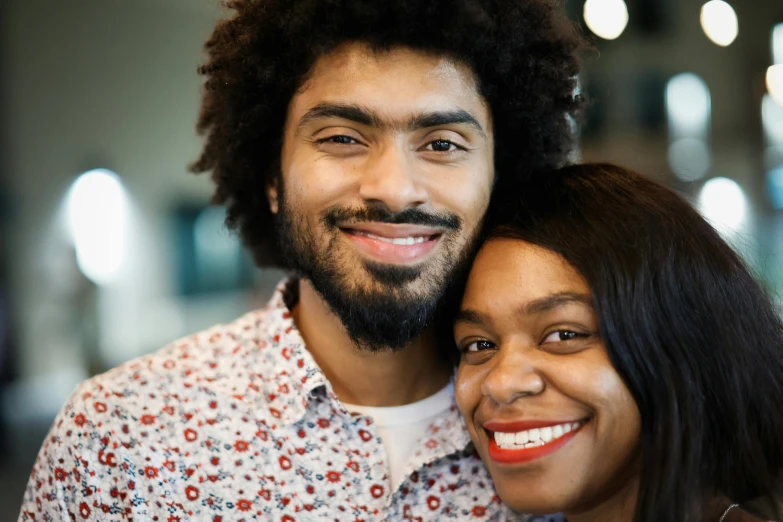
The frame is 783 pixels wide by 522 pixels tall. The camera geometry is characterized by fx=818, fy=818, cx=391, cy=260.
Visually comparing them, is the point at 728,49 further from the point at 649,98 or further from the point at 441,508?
the point at 441,508

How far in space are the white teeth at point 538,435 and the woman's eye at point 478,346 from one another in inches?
7.5

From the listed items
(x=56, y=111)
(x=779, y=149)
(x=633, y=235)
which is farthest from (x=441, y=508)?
(x=779, y=149)

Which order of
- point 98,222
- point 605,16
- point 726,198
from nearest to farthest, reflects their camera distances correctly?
point 605,16 → point 98,222 → point 726,198

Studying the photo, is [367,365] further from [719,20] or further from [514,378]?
[719,20]

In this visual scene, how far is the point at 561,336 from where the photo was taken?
1.60m

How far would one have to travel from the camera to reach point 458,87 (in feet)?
6.07

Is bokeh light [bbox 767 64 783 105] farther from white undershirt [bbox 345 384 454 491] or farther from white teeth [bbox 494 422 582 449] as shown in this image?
white teeth [bbox 494 422 582 449]

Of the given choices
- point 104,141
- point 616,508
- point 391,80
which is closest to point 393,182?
point 391,80

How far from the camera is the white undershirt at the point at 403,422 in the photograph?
1882 mm

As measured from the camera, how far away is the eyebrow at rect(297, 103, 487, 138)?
1767 mm

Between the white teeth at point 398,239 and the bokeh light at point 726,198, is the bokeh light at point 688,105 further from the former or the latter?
the white teeth at point 398,239

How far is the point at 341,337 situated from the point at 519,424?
0.53 meters

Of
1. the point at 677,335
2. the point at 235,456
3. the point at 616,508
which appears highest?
the point at 677,335

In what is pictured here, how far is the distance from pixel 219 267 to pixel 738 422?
6554 millimetres
